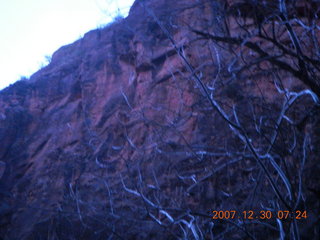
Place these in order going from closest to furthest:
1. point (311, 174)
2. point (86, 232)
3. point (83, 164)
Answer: point (311, 174)
point (86, 232)
point (83, 164)

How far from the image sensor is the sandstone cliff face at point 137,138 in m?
4.86

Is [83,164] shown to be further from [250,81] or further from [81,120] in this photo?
[250,81]

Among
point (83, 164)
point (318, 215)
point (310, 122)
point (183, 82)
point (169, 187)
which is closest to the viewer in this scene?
point (318, 215)

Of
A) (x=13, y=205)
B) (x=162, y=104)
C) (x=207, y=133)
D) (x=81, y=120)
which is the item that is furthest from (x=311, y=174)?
(x=13, y=205)

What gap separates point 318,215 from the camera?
4.09 meters

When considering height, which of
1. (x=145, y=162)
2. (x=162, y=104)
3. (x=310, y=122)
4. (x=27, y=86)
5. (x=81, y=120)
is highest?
(x=27, y=86)

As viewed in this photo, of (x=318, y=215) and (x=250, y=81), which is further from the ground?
(x=250, y=81)

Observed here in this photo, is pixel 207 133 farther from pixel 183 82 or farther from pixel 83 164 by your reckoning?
pixel 83 164

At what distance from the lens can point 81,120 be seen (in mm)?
9484

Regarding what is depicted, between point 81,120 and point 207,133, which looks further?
point 81,120

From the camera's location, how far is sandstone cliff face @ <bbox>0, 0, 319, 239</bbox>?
4.86m

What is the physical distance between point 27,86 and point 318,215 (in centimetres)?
1091

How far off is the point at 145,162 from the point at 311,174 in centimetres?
331

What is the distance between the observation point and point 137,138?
7.53 m
